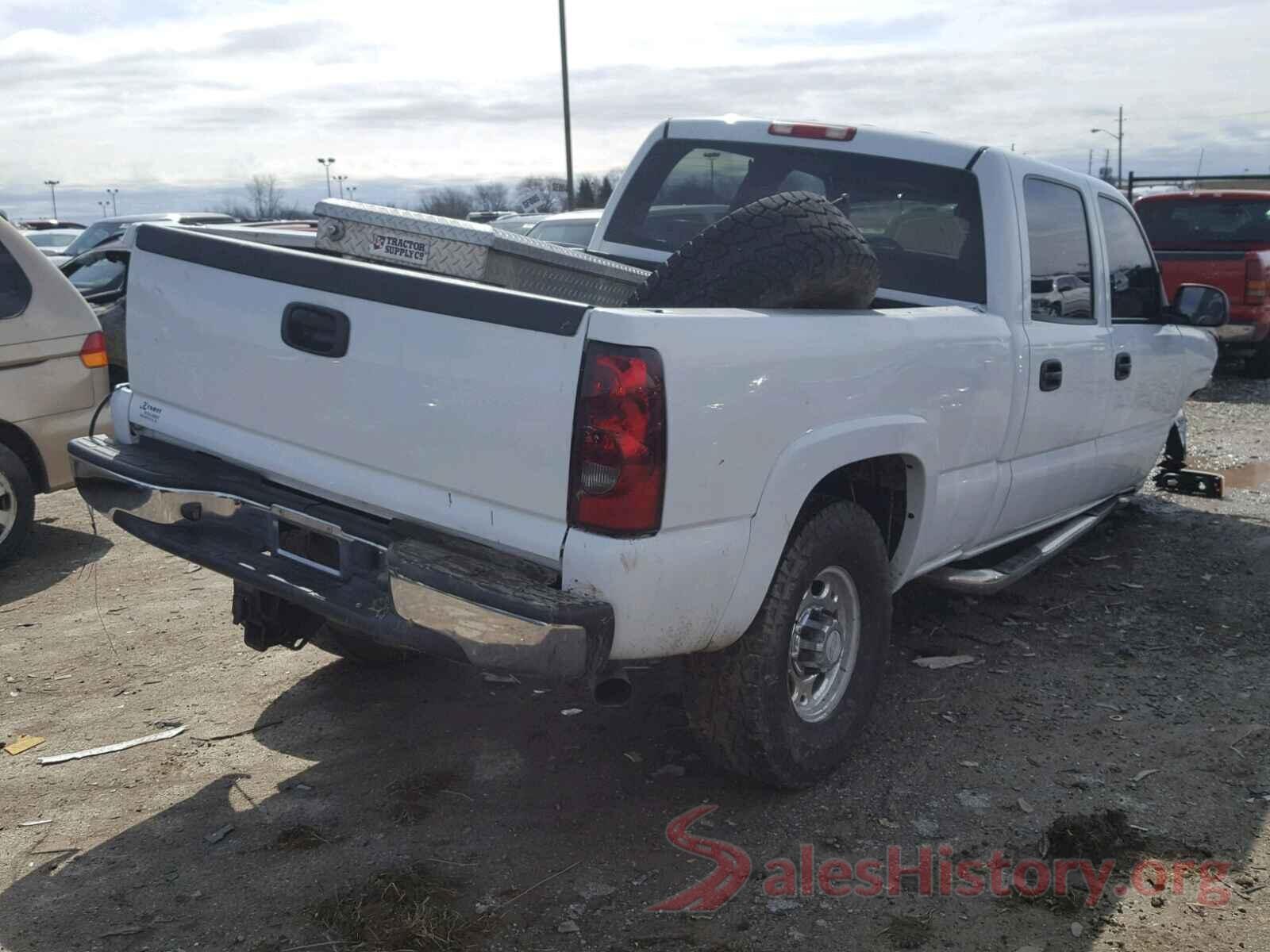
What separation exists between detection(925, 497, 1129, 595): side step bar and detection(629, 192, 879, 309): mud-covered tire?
1349 millimetres

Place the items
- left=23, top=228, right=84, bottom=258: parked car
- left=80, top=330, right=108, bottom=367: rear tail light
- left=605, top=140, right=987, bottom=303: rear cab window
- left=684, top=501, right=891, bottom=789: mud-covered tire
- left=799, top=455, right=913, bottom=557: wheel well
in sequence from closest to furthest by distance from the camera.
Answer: left=684, top=501, right=891, bottom=789: mud-covered tire < left=799, top=455, right=913, bottom=557: wheel well < left=605, top=140, right=987, bottom=303: rear cab window < left=80, top=330, right=108, bottom=367: rear tail light < left=23, top=228, right=84, bottom=258: parked car

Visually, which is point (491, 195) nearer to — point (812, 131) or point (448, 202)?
point (448, 202)

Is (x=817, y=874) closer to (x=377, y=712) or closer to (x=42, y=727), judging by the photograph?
(x=377, y=712)

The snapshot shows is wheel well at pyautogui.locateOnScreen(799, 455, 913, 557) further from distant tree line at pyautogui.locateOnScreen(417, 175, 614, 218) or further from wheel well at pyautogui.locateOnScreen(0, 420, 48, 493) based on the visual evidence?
distant tree line at pyautogui.locateOnScreen(417, 175, 614, 218)

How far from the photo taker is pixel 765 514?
323 cm

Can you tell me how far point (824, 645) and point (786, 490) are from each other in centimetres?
66

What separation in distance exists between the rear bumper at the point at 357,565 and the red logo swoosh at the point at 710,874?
722 millimetres

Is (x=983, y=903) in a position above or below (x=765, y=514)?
below

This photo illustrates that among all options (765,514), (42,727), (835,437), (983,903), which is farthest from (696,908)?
(42,727)

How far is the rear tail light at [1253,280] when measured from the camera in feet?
40.1

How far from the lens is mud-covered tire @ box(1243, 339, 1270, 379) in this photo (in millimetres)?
13062

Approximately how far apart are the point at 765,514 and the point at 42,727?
2762 mm

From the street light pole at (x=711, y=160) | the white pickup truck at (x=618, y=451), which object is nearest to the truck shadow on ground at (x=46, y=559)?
the white pickup truck at (x=618, y=451)

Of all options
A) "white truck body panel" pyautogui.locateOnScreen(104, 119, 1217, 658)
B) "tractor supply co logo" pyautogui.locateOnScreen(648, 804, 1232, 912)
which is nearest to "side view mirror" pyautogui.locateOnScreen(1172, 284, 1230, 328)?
"white truck body panel" pyautogui.locateOnScreen(104, 119, 1217, 658)
